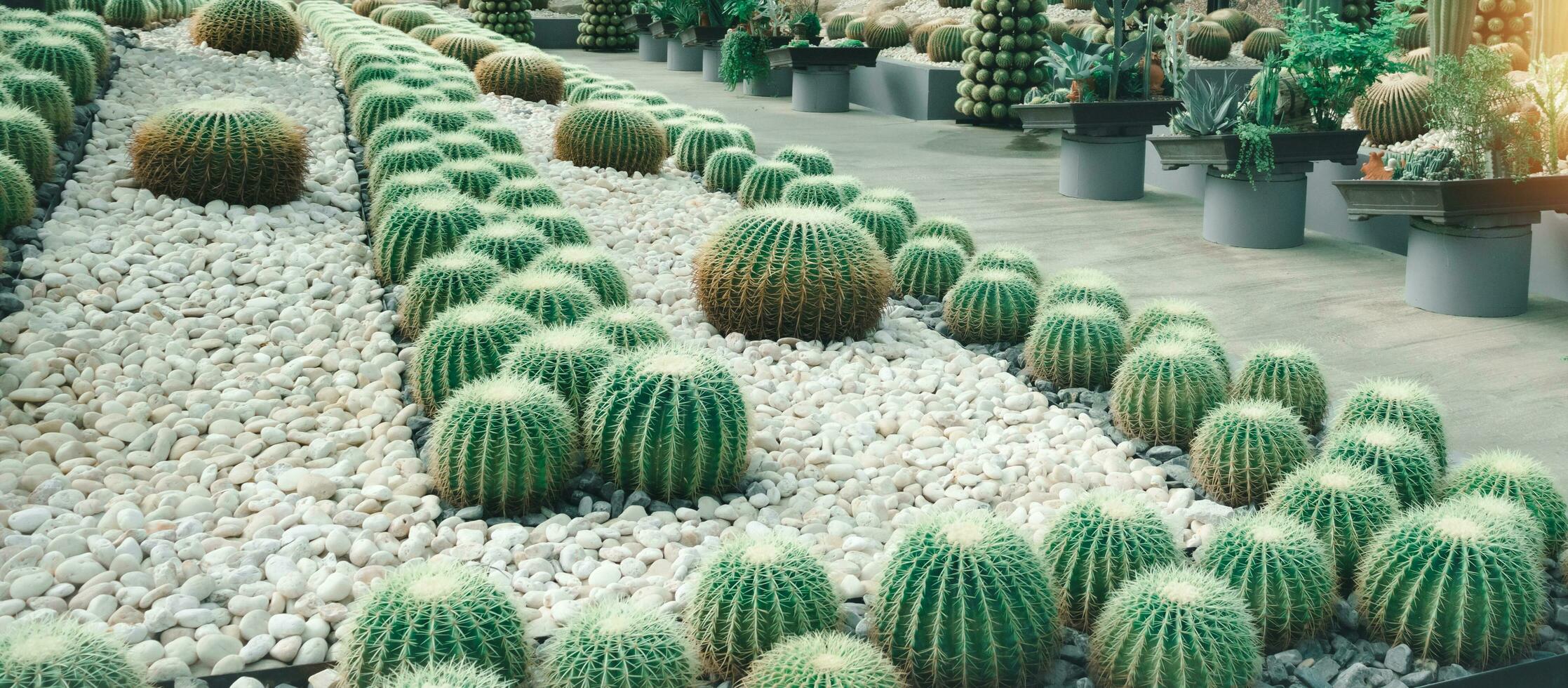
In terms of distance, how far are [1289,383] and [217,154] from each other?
501 cm

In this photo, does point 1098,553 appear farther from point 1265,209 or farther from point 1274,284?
point 1265,209

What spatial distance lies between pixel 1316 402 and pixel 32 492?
4.17m

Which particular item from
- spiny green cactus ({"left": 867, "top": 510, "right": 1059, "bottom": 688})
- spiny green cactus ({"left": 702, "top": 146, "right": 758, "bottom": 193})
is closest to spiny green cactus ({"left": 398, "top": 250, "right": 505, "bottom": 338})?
spiny green cactus ({"left": 867, "top": 510, "right": 1059, "bottom": 688})

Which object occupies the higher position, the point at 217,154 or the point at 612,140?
the point at 612,140

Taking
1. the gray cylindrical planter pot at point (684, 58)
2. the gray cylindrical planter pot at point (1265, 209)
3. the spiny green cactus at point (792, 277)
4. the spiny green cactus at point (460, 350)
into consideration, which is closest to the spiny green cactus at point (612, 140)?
the spiny green cactus at point (792, 277)

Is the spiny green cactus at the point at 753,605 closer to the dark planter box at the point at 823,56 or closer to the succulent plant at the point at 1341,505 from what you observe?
the succulent plant at the point at 1341,505

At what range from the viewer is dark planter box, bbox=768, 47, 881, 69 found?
1383 cm

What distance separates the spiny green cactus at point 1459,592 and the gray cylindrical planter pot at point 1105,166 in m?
5.86

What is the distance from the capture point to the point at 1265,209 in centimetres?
725

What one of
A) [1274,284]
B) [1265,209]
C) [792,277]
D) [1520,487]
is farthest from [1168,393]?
[1265,209]

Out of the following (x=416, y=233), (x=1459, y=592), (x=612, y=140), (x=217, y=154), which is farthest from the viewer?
(x=612, y=140)

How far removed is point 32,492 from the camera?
3709 millimetres

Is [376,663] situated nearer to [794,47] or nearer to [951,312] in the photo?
[951,312]

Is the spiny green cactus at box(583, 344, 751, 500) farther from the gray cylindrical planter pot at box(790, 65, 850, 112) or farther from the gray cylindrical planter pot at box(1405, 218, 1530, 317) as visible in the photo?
the gray cylindrical planter pot at box(790, 65, 850, 112)
